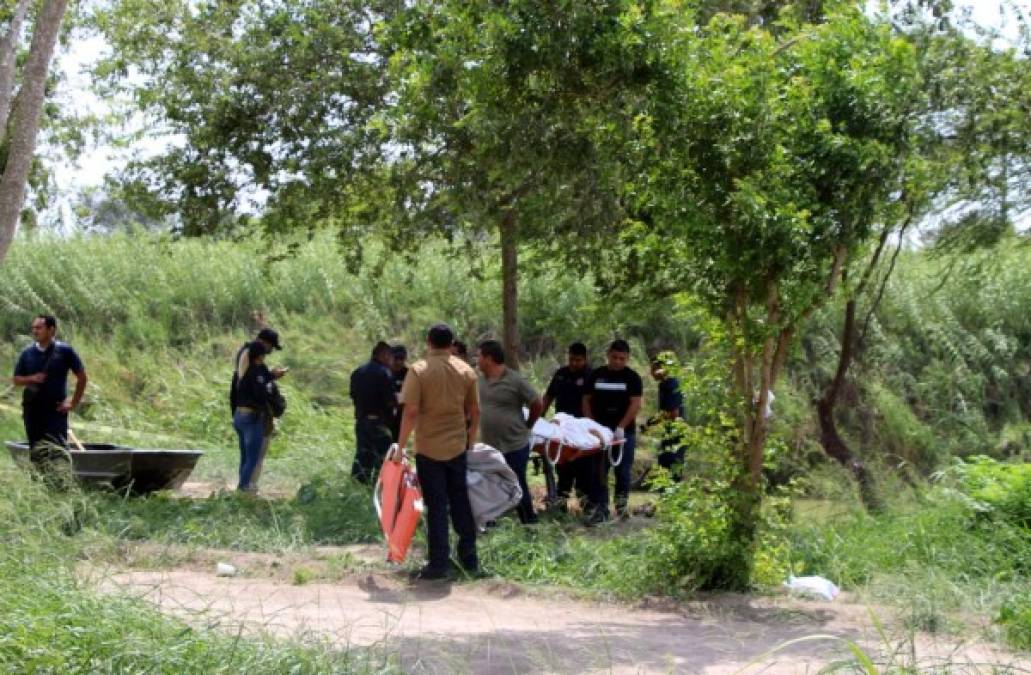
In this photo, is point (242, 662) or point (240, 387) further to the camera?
point (240, 387)

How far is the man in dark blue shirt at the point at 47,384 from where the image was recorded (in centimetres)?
1251

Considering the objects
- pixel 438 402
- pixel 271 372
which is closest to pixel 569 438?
pixel 438 402

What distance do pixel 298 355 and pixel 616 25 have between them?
15.5 m

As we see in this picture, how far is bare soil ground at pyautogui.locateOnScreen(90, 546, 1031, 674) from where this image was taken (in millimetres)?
7172

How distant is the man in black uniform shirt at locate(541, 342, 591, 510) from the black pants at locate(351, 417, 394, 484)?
174 centimetres

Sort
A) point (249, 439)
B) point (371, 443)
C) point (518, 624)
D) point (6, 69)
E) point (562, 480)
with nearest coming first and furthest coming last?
point (518, 624)
point (6, 69)
point (562, 480)
point (249, 439)
point (371, 443)

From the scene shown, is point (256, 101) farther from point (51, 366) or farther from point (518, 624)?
point (518, 624)

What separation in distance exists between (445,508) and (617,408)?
3818mm

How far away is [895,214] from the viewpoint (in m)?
9.66

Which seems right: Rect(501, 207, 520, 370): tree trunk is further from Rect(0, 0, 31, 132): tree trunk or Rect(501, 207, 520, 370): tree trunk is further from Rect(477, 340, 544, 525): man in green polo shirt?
Rect(0, 0, 31, 132): tree trunk

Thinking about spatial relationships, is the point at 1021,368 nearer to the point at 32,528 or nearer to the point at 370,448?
the point at 370,448

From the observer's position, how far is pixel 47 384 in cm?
1252

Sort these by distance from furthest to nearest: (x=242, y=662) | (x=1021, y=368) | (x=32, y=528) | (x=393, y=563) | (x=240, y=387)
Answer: (x=1021, y=368), (x=240, y=387), (x=393, y=563), (x=32, y=528), (x=242, y=662)

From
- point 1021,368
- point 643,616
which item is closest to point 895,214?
point 643,616
